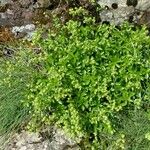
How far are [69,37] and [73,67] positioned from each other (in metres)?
0.51

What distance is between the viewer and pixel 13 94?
5.28 meters

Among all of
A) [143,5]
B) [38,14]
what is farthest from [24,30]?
[143,5]

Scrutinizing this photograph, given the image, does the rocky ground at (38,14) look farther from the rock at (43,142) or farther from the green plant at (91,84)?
the rock at (43,142)

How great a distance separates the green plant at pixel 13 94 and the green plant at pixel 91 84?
0.18 metres

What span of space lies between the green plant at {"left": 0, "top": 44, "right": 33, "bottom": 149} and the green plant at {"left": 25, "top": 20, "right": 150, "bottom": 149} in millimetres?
182

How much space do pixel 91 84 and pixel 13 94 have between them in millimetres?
905

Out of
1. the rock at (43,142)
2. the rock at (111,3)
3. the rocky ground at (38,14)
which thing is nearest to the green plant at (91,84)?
the rock at (43,142)

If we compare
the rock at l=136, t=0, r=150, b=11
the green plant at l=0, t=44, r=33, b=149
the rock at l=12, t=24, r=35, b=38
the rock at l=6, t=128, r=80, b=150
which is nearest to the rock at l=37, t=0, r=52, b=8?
the rock at l=12, t=24, r=35, b=38

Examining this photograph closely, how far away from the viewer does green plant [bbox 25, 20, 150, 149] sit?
4.81 m

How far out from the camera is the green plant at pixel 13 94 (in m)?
5.18

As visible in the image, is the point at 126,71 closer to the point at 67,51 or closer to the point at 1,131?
the point at 67,51

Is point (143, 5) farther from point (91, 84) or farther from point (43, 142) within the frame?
point (43, 142)

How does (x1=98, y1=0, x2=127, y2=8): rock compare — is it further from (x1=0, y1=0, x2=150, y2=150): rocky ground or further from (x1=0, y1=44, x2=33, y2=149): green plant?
(x1=0, y1=44, x2=33, y2=149): green plant

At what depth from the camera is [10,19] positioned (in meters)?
6.25
